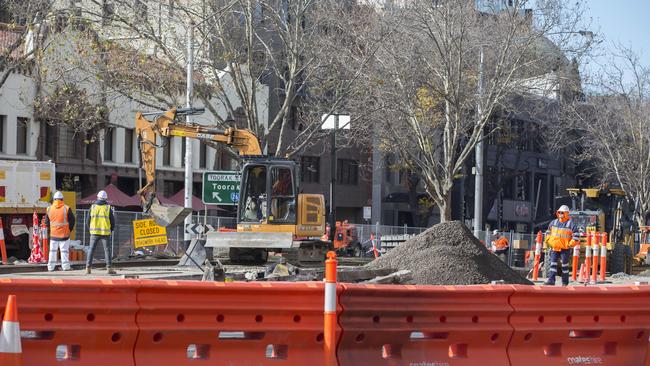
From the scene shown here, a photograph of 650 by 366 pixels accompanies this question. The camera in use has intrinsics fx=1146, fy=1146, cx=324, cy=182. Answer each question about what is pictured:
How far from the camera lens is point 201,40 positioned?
36.4 meters

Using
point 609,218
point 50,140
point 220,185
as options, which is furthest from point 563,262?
point 50,140

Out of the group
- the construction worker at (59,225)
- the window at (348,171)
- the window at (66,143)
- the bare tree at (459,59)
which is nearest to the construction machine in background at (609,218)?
the bare tree at (459,59)

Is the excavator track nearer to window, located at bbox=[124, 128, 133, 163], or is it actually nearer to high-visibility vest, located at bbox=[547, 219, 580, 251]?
high-visibility vest, located at bbox=[547, 219, 580, 251]

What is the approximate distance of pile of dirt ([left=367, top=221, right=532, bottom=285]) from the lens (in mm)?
22406

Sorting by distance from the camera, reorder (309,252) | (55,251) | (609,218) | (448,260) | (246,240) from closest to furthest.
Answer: (448,260) < (55,251) < (246,240) < (309,252) < (609,218)

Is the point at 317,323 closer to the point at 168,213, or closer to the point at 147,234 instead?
the point at 168,213

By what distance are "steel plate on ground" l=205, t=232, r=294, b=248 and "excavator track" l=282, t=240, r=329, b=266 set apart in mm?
1830

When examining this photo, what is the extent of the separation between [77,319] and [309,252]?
71.0 ft

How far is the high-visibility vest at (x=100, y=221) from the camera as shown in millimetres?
23469

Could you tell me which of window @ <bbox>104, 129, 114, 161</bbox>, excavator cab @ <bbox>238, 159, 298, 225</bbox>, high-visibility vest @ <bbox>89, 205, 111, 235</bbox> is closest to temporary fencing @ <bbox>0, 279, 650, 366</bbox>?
high-visibility vest @ <bbox>89, 205, 111, 235</bbox>

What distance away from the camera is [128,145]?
52125 mm

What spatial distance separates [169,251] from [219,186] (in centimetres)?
764

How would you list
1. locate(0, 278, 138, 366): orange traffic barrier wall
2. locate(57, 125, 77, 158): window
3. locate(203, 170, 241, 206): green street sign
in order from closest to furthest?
locate(0, 278, 138, 366): orange traffic barrier wall < locate(203, 170, 241, 206): green street sign < locate(57, 125, 77, 158): window

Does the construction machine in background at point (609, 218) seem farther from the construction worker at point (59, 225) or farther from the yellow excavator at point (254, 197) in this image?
the construction worker at point (59, 225)
